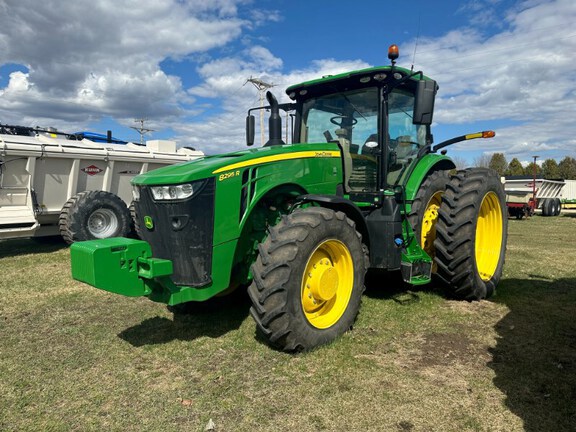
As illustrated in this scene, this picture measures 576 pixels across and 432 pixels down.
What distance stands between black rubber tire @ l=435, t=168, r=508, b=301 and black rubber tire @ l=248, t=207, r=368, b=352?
1686mm

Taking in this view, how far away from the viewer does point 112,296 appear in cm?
571

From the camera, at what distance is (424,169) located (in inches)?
211

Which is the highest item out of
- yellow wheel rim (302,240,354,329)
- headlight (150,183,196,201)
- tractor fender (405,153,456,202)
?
tractor fender (405,153,456,202)

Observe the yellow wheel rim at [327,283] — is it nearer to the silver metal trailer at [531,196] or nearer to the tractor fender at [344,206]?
the tractor fender at [344,206]

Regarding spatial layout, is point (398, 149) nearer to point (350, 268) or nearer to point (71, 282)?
point (350, 268)

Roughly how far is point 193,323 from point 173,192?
1.62m

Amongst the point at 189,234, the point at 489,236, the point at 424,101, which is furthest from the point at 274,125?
the point at 489,236

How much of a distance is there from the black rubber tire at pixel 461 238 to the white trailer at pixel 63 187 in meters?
6.91

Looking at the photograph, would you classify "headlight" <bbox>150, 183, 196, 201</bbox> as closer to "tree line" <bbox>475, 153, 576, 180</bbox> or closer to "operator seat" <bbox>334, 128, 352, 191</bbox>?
"operator seat" <bbox>334, 128, 352, 191</bbox>

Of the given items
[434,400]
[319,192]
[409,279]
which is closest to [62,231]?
[319,192]

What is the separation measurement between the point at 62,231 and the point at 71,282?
2629 millimetres

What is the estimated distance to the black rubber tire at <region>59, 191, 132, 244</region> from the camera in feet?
28.5

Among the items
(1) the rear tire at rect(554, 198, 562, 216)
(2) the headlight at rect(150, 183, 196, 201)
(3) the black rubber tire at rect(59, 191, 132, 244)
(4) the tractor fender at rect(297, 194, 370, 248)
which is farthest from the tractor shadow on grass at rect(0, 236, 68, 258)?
(1) the rear tire at rect(554, 198, 562, 216)

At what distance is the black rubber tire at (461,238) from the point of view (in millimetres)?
4883
